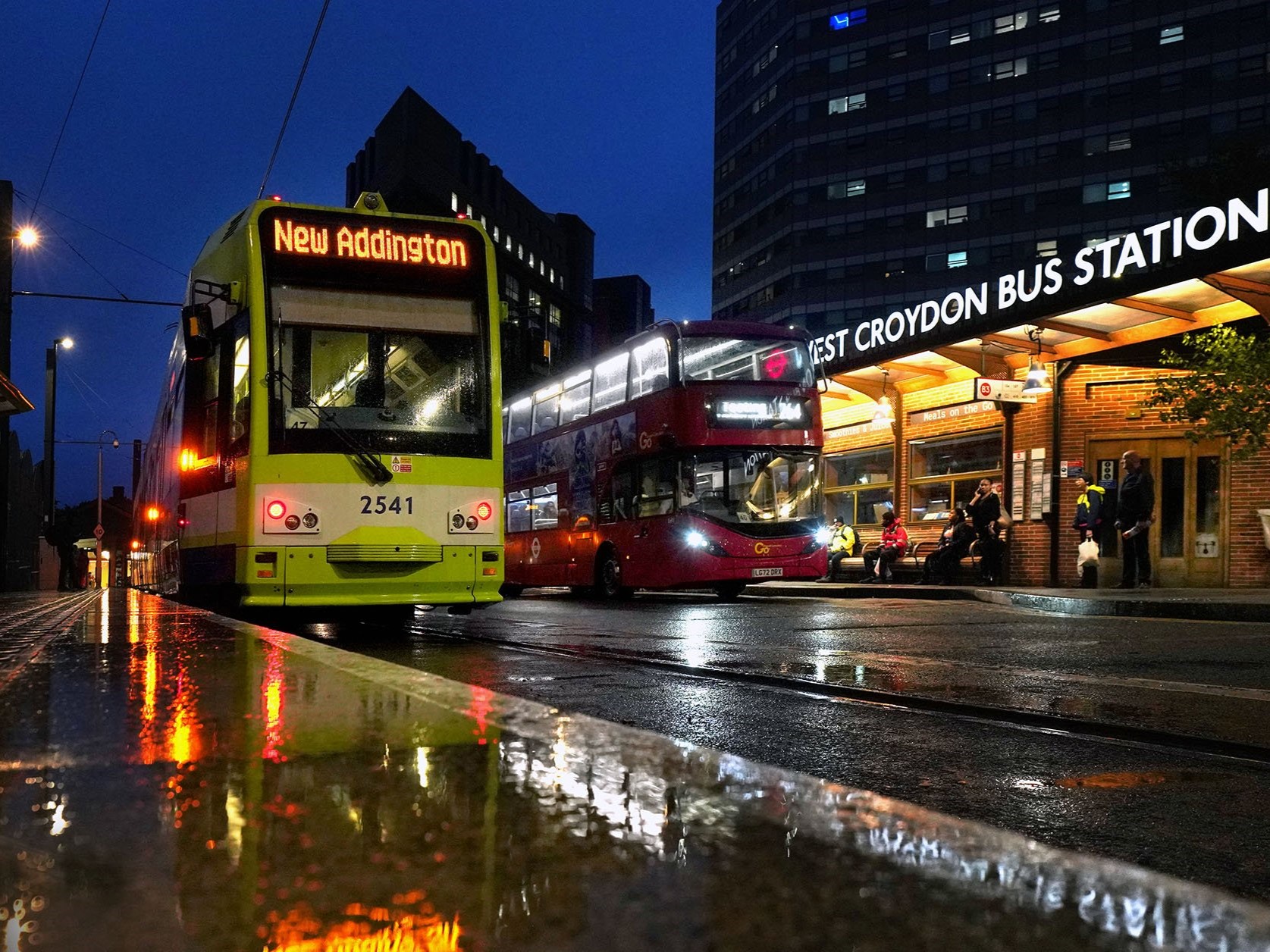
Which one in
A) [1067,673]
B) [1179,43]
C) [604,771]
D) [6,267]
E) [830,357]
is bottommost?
[1067,673]

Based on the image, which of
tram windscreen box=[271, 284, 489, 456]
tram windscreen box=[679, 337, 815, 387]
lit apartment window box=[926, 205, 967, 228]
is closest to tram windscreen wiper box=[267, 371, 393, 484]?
tram windscreen box=[271, 284, 489, 456]

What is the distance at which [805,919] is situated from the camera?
1.26 m

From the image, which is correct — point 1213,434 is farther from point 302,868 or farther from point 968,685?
point 302,868

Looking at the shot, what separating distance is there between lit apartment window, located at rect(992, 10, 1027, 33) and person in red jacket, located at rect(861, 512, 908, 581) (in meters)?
51.8

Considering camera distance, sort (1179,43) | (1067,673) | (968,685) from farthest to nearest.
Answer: (1179,43) < (1067,673) < (968,685)

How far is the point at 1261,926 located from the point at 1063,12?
70.8 m

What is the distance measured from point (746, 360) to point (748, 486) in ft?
6.50

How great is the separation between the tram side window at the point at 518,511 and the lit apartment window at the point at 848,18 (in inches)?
2265

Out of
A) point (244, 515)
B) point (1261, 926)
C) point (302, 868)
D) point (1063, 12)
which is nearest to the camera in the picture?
point (1261, 926)

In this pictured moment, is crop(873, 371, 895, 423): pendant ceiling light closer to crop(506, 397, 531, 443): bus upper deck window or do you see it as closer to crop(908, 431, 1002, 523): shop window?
crop(908, 431, 1002, 523): shop window

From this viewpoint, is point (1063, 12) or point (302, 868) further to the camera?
point (1063, 12)

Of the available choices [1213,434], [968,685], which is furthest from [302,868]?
[1213,434]

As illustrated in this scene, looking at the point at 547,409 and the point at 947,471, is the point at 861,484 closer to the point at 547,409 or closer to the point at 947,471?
the point at 947,471

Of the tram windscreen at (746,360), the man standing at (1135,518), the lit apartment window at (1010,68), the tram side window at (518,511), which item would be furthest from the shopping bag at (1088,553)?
the lit apartment window at (1010,68)
